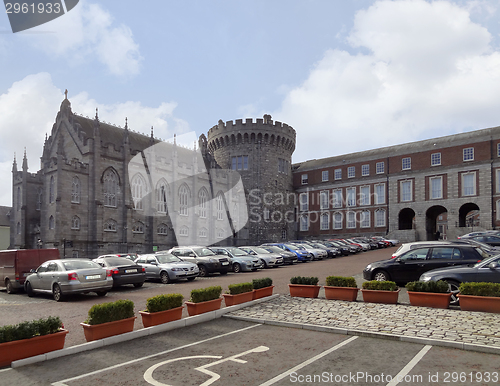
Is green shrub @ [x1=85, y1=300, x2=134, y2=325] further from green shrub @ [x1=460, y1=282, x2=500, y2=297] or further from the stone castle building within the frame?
the stone castle building

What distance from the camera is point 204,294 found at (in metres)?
11.3

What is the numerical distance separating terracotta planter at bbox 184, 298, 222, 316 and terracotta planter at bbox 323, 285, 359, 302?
4.12 metres

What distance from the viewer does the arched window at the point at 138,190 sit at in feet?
159

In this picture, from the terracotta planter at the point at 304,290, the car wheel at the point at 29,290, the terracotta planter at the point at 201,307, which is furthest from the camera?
the car wheel at the point at 29,290

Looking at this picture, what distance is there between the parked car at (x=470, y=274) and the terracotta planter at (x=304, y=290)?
3653mm

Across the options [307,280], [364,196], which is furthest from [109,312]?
[364,196]

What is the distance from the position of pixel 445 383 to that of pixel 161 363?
4.74 meters

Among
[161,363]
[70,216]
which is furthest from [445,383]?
[70,216]

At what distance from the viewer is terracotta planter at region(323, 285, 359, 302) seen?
13008 millimetres

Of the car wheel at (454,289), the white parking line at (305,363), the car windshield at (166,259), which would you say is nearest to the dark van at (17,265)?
the car windshield at (166,259)

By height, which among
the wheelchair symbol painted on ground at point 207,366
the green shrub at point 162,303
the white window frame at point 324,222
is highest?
the white window frame at point 324,222

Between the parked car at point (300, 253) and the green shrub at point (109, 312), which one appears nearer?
the green shrub at point (109, 312)

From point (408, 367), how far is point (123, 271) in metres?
13.7

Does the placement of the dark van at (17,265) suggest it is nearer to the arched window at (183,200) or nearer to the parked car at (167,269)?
the parked car at (167,269)
